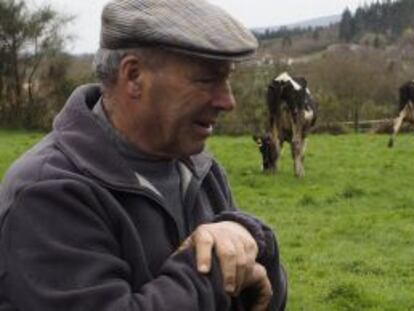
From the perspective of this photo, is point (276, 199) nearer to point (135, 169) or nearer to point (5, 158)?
point (5, 158)

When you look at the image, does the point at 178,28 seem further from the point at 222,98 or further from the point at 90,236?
the point at 90,236

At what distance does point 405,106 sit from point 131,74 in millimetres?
23354

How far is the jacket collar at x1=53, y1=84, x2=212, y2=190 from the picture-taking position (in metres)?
2.00

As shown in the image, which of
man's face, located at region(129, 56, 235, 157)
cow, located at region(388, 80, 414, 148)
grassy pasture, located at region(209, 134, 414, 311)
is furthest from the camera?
cow, located at region(388, 80, 414, 148)

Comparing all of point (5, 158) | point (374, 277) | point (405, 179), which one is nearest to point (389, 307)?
point (374, 277)

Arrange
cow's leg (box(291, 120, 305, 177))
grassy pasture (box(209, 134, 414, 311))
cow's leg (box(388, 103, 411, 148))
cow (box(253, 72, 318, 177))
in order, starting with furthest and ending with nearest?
cow's leg (box(388, 103, 411, 148)) → cow (box(253, 72, 318, 177)) → cow's leg (box(291, 120, 305, 177)) → grassy pasture (box(209, 134, 414, 311))

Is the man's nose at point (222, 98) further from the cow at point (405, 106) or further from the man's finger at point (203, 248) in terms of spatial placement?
the cow at point (405, 106)

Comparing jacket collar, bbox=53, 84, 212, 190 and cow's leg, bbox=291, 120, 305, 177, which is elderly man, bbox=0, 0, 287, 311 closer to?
jacket collar, bbox=53, 84, 212, 190

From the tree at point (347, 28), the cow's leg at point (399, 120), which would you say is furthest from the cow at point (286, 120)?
the tree at point (347, 28)

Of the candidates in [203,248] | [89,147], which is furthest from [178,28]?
[203,248]

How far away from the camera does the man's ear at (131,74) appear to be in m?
2.03

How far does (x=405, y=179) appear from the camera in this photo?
17.7 metres

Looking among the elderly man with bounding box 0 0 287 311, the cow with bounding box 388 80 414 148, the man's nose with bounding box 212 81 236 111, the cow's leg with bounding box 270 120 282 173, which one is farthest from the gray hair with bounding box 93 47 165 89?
the cow with bounding box 388 80 414 148

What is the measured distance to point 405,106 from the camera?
80.8 feet
